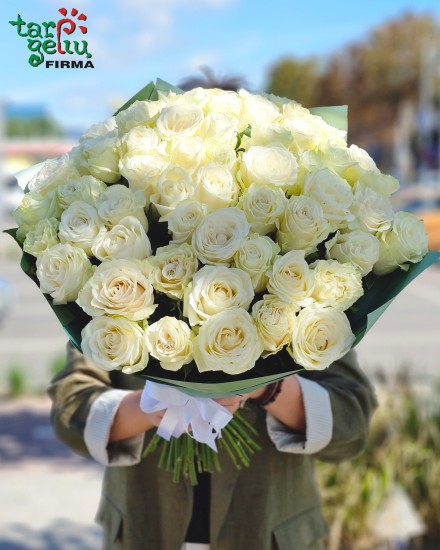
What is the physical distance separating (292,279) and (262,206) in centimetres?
16

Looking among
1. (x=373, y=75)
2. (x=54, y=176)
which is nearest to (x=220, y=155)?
(x=54, y=176)

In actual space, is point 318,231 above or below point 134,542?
above

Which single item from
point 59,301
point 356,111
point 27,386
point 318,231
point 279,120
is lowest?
point 356,111

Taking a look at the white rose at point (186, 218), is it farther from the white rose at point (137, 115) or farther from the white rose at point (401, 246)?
the white rose at point (401, 246)

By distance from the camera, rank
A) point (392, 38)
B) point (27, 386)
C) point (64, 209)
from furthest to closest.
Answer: point (392, 38) → point (27, 386) → point (64, 209)

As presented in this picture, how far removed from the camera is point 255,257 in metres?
1.49

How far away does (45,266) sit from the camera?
155 cm

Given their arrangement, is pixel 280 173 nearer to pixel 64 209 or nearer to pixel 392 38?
pixel 64 209

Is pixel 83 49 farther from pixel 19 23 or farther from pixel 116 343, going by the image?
pixel 116 343

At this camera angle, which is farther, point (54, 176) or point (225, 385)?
point (54, 176)

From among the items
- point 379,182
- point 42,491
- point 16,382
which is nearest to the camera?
point 379,182

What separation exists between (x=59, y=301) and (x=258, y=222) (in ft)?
1.40

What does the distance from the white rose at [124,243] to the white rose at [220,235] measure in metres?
0.11

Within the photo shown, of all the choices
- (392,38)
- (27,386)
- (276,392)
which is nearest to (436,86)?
(392,38)
